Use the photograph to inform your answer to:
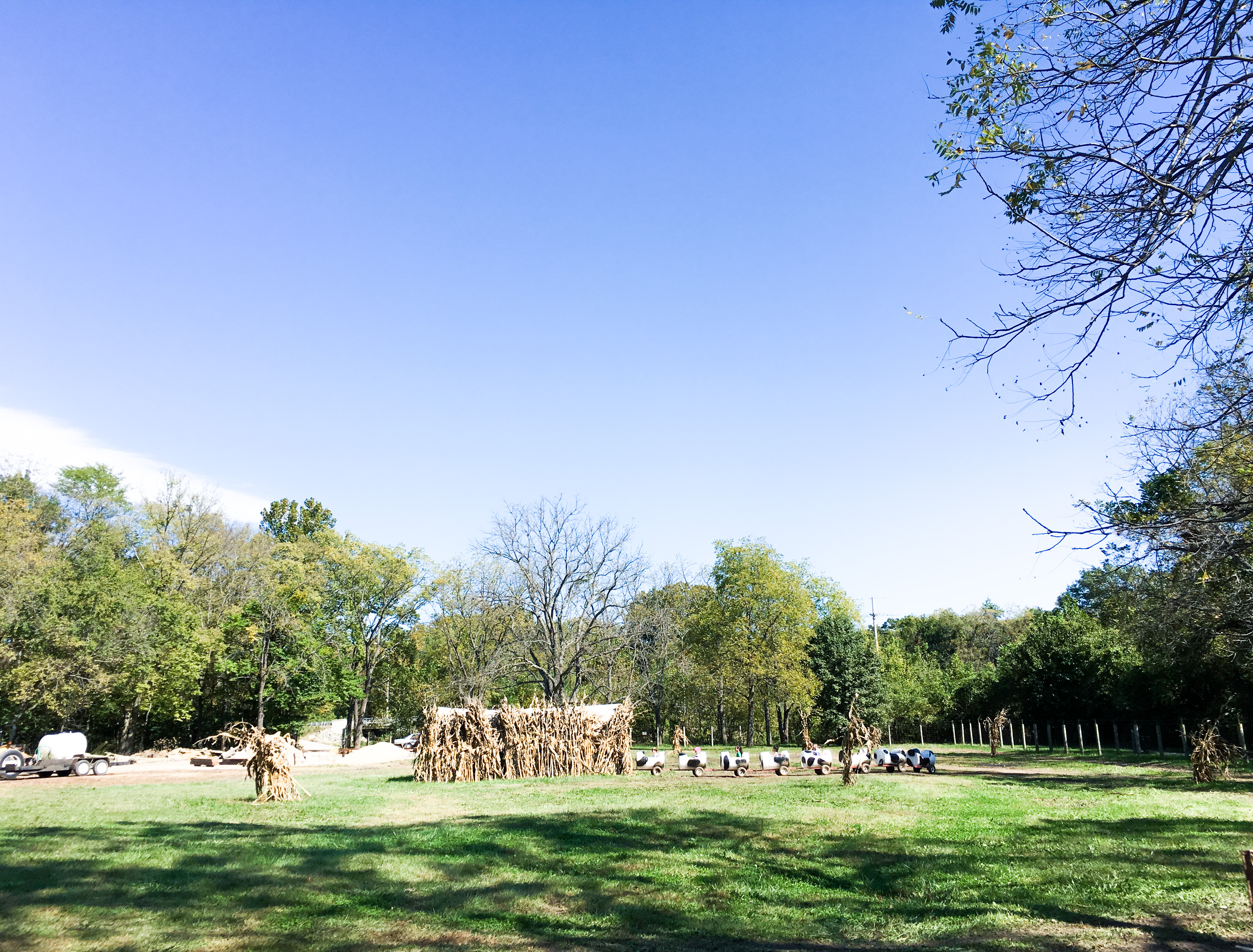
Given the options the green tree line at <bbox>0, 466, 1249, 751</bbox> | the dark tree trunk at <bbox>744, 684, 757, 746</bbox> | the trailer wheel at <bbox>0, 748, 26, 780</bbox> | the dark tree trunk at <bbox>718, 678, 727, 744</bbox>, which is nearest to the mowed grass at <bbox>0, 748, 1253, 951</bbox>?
the trailer wheel at <bbox>0, 748, 26, 780</bbox>

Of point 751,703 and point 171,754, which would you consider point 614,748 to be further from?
point 171,754

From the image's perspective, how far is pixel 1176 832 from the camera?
12414 mm

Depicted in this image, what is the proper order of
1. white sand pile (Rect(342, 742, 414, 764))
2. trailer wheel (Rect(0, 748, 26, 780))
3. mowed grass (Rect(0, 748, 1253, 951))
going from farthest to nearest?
1. white sand pile (Rect(342, 742, 414, 764))
2. trailer wheel (Rect(0, 748, 26, 780))
3. mowed grass (Rect(0, 748, 1253, 951))

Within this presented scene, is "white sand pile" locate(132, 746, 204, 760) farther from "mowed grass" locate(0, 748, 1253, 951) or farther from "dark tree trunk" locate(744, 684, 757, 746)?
"dark tree trunk" locate(744, 684, 757, 746)

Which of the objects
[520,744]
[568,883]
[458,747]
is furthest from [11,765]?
[568,883]

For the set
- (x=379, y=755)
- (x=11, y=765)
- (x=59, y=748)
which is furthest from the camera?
(x=379, y=755)

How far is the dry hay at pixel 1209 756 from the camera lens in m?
20.5

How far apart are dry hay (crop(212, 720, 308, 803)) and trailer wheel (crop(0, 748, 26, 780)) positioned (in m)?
14.2

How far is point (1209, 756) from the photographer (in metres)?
20.6

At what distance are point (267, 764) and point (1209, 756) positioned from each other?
22.2 meters

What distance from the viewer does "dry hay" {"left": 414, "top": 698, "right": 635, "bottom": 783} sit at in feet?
82.5

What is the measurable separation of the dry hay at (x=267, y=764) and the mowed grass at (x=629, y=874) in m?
0.60

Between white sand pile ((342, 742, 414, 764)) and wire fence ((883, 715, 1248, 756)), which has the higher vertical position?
wire fence ((883, 715, 1248, 756))

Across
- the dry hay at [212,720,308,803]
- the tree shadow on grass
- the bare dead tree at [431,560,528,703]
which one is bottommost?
the tree shadow on grass
